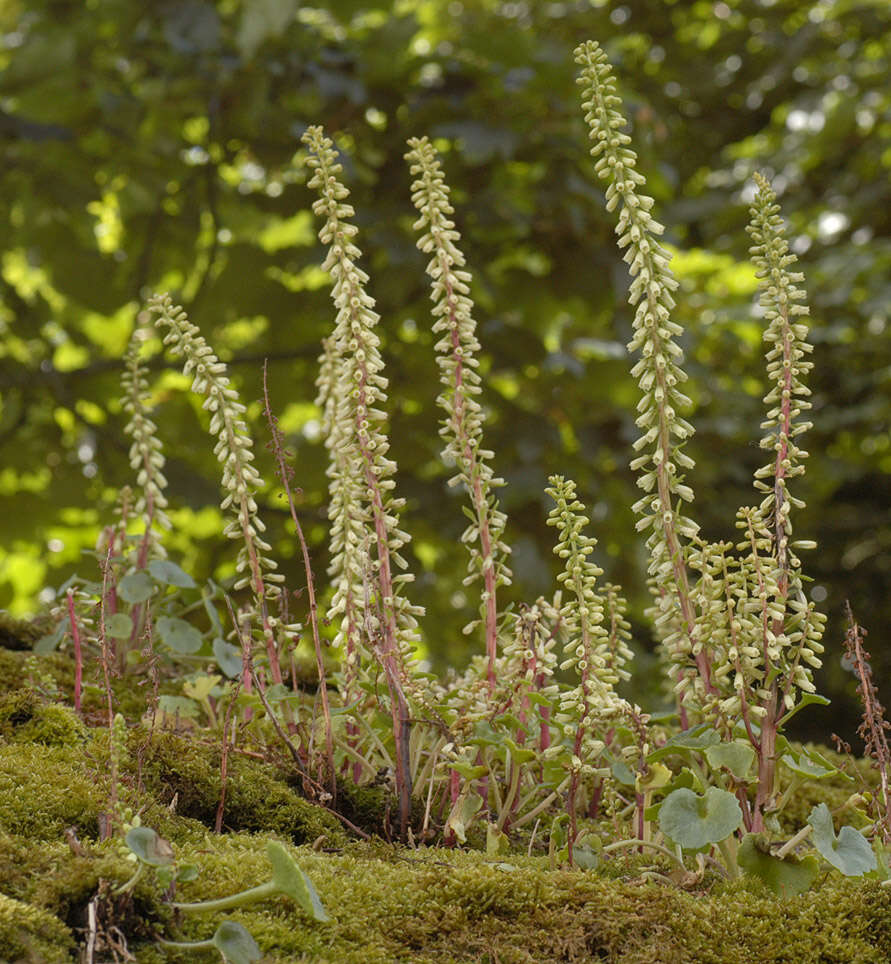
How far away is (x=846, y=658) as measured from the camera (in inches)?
67.4

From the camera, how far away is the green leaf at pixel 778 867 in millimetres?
1608

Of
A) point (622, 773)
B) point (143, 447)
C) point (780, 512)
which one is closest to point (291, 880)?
point (622, 773)

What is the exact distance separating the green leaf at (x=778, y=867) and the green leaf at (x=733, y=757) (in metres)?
0.10

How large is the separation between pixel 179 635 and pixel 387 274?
3316mm

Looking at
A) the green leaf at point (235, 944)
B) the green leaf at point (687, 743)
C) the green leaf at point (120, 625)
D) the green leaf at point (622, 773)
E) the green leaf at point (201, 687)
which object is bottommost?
the green leaf at point (235, 944)

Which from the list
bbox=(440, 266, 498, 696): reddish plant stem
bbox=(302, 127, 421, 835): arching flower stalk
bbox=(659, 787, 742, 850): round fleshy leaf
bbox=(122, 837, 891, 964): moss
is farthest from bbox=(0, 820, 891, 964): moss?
bbox=(440, 266, 498, 696): reddish plant stem

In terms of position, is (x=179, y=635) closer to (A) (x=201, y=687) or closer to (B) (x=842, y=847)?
(A) (x=201, y=687)

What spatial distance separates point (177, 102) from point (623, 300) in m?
2.87

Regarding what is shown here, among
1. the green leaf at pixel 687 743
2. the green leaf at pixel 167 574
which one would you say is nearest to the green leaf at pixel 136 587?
the green leaf at pixel 167 574

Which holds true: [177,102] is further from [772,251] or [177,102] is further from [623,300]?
[772,251]

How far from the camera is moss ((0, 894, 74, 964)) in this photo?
1.20 meters

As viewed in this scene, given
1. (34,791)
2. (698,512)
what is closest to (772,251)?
(34,791)

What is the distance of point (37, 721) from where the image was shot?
6.75 ft

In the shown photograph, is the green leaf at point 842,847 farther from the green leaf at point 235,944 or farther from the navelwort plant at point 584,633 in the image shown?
the green leaf at point 235,944
